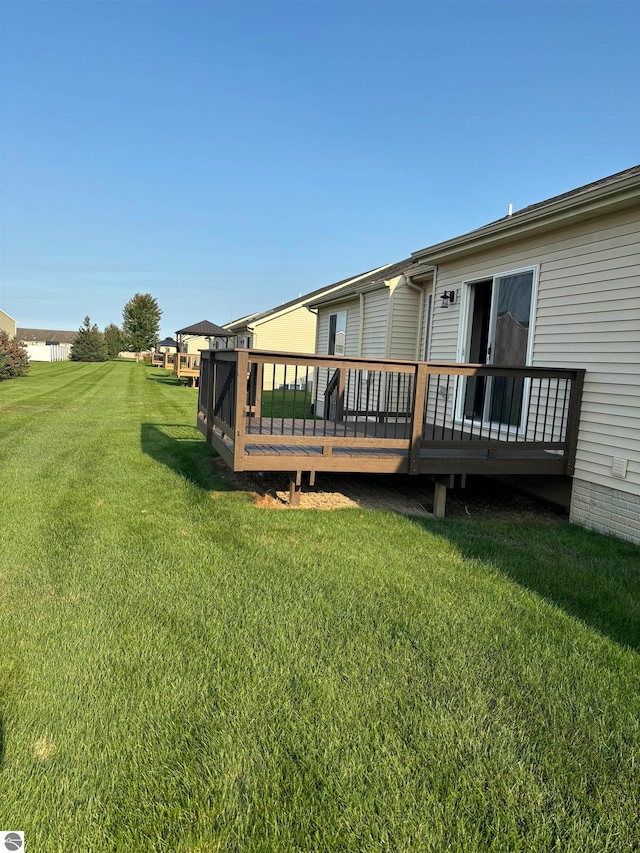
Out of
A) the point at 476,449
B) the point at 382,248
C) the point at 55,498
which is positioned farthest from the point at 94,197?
the point at 476,449

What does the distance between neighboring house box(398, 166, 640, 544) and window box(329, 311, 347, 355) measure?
6351 mm

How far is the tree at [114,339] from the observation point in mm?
59325

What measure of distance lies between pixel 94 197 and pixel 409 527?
19.1 m

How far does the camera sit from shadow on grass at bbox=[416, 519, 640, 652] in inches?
132

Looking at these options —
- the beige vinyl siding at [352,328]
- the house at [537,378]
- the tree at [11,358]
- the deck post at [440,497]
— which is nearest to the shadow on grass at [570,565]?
the deck post at [440,497]

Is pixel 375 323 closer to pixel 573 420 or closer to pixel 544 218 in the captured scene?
pixel 544 218

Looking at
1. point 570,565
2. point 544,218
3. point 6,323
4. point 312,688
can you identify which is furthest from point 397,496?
point 6,323

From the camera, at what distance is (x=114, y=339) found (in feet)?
202

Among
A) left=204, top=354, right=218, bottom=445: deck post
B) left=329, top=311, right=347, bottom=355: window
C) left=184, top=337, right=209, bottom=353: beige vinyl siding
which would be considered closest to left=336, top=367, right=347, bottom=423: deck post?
left=204, top=354, right=218, bottom=445: deck post

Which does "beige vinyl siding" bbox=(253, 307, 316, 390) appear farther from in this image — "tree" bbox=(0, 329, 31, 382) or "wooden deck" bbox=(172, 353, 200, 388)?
"tree" bbox=(0, 329, 31, 382)

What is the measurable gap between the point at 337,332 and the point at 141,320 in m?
52.1

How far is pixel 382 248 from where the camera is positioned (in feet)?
93.8

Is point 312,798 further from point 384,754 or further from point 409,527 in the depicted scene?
point 409,527

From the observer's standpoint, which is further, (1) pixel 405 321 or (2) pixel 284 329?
(2) pixel 284 329
